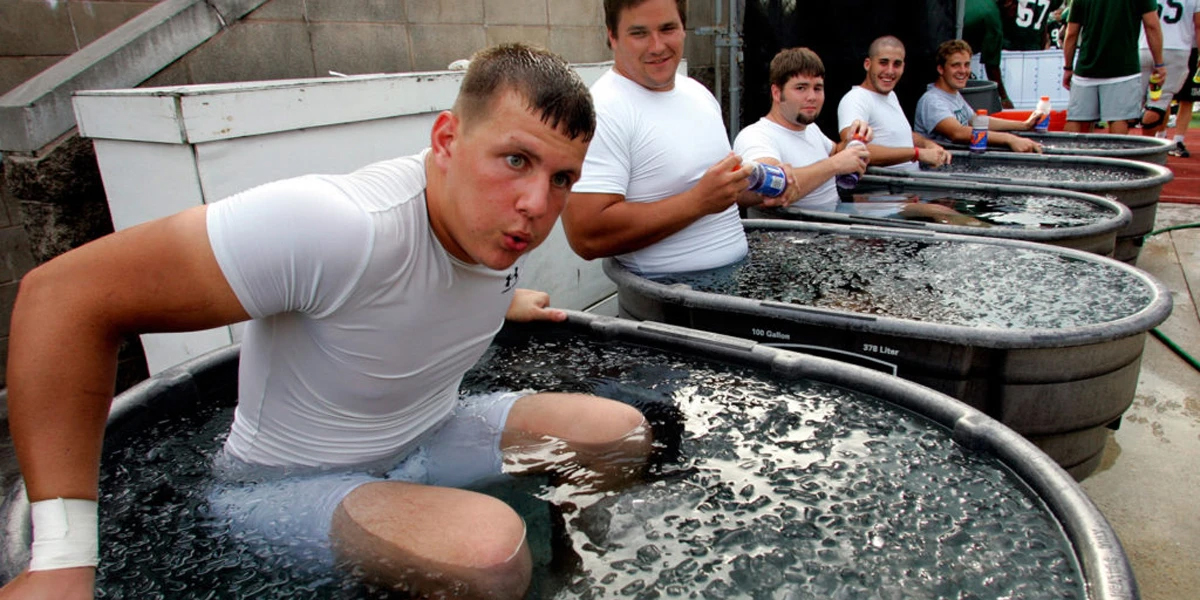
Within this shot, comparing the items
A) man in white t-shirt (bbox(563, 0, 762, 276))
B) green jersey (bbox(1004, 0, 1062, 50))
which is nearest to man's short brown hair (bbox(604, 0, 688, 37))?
man in white t-shirt (bbox(563, 0, 762, 276))

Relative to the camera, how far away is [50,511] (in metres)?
1.12

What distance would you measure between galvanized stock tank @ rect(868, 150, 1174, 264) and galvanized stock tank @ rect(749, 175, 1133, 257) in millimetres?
97

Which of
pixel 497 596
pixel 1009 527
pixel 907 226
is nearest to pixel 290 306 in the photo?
pixel 497 596

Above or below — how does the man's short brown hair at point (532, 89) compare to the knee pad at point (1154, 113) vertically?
above

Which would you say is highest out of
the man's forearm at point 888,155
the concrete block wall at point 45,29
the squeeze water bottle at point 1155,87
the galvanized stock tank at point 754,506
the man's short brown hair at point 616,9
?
the concrete block wall at point 45,29

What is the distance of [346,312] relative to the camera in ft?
4.48

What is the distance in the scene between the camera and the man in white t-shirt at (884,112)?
435cm

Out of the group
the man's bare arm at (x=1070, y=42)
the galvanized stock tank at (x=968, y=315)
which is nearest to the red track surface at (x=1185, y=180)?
the man's bare arm at (x=1070, y=42)

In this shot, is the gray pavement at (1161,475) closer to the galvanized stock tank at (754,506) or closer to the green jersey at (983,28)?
the galvanized stock tank at (754,506)

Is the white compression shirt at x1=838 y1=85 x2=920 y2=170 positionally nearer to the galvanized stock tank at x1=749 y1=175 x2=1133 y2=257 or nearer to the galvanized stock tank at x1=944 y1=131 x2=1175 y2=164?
the galvanized stock tank at x1=749 y1=175 x2=1133 y2=257

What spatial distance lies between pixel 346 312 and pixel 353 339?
0.06 metres

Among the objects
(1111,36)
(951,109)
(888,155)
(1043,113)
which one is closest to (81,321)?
(888,155)

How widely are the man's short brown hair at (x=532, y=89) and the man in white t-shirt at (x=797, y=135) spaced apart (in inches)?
80.4

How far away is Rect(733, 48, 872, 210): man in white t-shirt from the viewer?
340 cm
